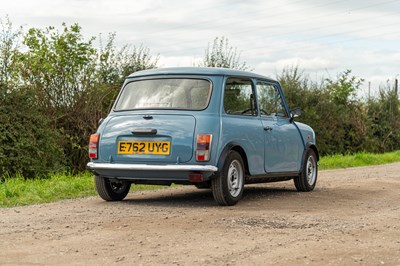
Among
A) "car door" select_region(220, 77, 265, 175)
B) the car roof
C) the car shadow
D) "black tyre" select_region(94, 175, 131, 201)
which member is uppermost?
the car roof

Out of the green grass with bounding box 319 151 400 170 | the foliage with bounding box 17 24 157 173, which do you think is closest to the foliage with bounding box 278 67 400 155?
the green grass with bounding box 319 151 400 170

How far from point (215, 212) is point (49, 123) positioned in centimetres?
795

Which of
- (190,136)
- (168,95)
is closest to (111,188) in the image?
(168,95)

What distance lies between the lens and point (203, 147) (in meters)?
9.60

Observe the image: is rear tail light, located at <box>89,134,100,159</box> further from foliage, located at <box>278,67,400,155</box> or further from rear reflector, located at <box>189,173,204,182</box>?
foliage, located at <box>278,67,400,155</box>

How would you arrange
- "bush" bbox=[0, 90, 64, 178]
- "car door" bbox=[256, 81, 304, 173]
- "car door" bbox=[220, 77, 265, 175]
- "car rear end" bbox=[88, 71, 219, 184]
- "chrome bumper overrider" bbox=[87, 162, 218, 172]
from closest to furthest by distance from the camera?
"chrome bumper overrider" bbox=[87, 162, 218, 172] < "car rear end" bbox=[88, 71, 219, 184] < "car door" bbox=[220, 77, 265, 175] < "car door" bbox=[256, 81, 304, 173] < "bush" bbox=[0, 90, 64, 178]

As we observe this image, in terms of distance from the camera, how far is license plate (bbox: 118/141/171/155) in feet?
32.1

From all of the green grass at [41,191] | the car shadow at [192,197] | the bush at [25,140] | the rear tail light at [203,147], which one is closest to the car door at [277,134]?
the car shadow at [192,197]

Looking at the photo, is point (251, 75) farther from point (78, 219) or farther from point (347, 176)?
point (347, 176)

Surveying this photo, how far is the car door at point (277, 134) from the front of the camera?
11.2 m

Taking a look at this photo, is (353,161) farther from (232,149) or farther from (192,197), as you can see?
(232,149)

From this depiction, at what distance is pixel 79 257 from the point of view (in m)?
6.27

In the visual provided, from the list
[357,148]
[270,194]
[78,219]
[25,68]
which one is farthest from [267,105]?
[357,148]

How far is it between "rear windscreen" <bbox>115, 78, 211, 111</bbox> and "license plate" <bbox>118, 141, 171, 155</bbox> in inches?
25.5
